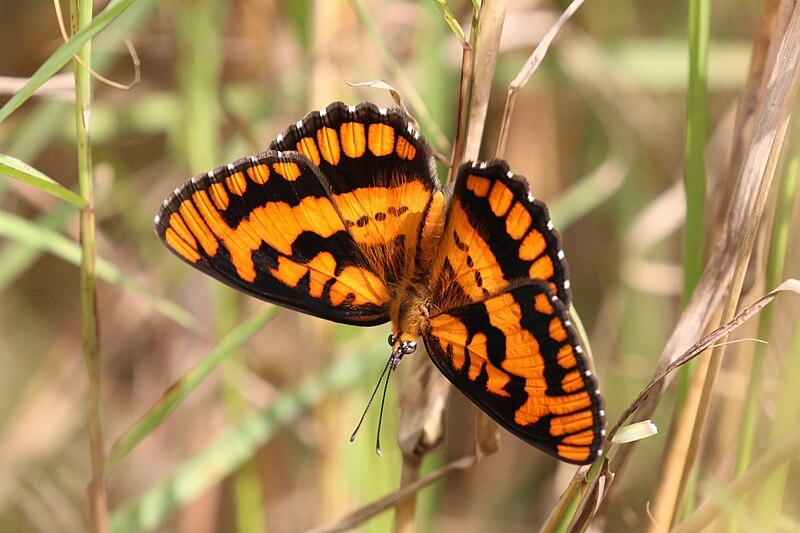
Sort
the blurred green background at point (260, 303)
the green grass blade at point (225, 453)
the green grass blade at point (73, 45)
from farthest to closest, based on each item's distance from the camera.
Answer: the blurred green background at point (260, 303)
the green grass blade at point (225, 453)
the green grass blade at point (73, 45)

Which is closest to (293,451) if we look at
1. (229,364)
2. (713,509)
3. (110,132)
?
(229,364)

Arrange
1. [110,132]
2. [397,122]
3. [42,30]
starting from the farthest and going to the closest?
[42,30] → [110,132] → [397,122]

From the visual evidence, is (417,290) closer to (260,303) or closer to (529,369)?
(529,369)

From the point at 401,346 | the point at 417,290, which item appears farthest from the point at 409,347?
the point at 417,290

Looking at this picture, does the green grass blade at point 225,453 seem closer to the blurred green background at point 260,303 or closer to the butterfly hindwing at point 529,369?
the blurred green background at point 260,303

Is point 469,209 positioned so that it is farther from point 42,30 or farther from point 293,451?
point 42,30

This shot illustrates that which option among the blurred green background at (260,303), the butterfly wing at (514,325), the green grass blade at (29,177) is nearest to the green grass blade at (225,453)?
the blurred green background at (260,303)
